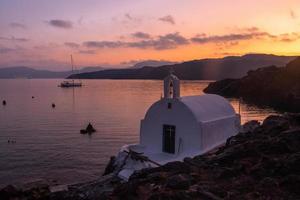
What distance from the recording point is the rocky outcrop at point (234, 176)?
37.9ft

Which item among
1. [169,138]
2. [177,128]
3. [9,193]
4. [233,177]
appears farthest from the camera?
[169,138]

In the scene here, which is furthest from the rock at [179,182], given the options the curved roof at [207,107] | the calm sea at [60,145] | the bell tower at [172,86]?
the calm sea at [60,145]

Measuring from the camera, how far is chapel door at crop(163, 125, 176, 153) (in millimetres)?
23453

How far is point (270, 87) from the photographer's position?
102m

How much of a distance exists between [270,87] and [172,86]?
83.9m

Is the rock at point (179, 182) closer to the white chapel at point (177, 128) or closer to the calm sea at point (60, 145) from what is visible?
the white chapel at point (177, 128)

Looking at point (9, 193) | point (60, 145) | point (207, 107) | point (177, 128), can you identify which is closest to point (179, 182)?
point (177, 128)

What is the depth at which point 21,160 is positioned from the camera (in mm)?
34375

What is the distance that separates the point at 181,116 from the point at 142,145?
3565 millimetres

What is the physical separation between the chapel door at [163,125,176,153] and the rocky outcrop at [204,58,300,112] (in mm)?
58808

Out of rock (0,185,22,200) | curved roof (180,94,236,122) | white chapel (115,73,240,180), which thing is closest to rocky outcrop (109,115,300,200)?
white chapel (115,73,240,180)

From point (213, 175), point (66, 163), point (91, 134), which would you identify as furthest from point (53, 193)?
point (91, 134)

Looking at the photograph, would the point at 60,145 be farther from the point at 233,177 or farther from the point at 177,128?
the point at 233,177

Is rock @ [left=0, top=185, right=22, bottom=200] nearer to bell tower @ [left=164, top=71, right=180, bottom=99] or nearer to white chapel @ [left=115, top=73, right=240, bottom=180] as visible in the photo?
white chapel @ [left=115, top=73, right=240, bottom=180]
